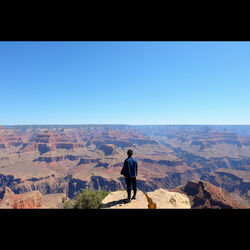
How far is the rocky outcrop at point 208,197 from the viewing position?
28.7m

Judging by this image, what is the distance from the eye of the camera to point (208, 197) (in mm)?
31766

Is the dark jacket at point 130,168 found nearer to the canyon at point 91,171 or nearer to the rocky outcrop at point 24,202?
the rocky outcrop at point 24,202

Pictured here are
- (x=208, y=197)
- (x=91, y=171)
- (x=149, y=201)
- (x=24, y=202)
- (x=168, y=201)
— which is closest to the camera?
(x=149, y=201)

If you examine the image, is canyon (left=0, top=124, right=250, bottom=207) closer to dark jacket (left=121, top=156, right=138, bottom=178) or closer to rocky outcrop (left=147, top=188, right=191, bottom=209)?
rocky outcrop (left=147, top=188, right=191, bottom=209)

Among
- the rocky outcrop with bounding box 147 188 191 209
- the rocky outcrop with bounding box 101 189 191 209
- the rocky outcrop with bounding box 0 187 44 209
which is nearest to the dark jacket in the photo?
the rocky outcrop with bounding box 101 189 191 209

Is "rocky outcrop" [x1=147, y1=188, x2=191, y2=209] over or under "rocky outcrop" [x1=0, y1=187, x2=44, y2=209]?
over

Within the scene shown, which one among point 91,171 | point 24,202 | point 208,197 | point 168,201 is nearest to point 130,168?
point 168,201

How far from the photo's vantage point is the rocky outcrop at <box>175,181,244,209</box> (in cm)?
2866

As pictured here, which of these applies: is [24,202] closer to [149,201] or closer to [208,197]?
[149,201]

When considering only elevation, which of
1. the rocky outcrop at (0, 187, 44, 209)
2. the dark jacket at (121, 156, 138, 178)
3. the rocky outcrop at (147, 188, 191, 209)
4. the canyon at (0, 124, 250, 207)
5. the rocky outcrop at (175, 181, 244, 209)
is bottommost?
the canyon at (0, 124, 250, 207)

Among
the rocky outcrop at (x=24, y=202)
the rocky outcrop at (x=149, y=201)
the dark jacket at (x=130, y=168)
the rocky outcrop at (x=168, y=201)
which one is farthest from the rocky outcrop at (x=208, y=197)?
the rocky outcrop at (x=24, y=202)
